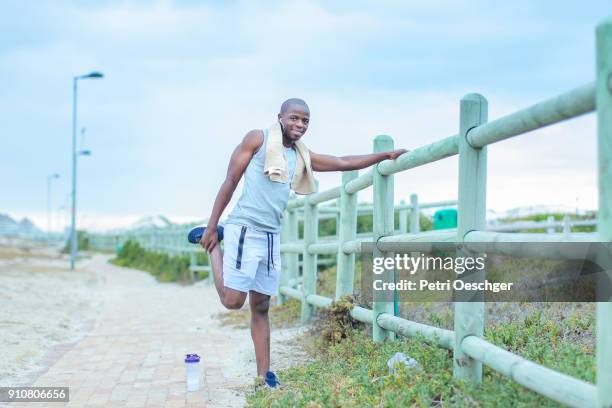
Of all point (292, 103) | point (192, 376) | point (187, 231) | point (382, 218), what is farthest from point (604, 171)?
point (187, 231)

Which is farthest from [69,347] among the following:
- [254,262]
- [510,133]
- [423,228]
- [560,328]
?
[423,228]

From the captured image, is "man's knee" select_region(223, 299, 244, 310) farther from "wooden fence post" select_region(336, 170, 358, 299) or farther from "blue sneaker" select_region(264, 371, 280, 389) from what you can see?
"wooden fence post" select_region(336, 170, 358, 299)

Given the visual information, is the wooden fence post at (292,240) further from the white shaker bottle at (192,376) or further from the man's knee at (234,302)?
the man's knee at (234,302)

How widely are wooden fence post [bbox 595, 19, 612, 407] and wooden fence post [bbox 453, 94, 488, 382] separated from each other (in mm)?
1255

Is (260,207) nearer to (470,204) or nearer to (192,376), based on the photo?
(192,376)

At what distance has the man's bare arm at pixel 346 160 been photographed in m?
5.05

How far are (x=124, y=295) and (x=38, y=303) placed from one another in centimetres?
329

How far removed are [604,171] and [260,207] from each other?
256cm

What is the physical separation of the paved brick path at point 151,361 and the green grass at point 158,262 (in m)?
7.71

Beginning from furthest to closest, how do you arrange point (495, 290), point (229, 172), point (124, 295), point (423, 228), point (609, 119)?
point (423, 228) < point (124, 295) < point (495, 290) < point (229, 172) < point (609, 119)

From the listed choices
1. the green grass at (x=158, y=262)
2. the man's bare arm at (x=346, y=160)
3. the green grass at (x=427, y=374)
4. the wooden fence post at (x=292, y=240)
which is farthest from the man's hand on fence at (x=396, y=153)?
the green grass at (x=158, y=262)

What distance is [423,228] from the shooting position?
1606cm

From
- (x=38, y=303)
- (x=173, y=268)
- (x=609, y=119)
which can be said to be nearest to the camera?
(x=609, y=119)

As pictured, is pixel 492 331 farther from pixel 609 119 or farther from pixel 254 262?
pixel 609 119
